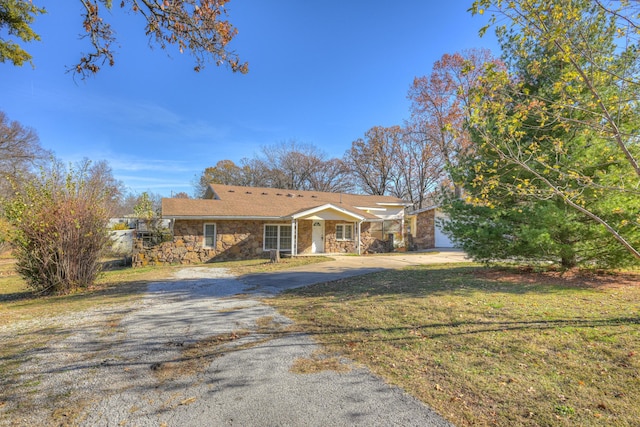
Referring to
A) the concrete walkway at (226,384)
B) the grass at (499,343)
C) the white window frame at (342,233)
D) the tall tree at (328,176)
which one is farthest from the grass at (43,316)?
the tall tree at (328,176)

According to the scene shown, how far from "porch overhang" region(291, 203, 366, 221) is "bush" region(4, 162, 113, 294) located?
9540 mm

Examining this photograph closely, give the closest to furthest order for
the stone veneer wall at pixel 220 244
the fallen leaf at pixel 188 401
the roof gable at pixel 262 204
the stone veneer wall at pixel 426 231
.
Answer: the fallen leaf at pixel 188 401 → the stone veneer wall at pixel 220 244 → the roof gable at pixel 262 204 → the stone veneer wall at pixel 426 231

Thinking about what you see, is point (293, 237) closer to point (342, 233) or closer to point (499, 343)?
point (342, 233)

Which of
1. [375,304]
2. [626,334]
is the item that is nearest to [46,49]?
[375,304]

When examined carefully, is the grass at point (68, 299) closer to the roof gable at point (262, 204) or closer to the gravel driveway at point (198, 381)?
the gravel driveway at point (198, 381)

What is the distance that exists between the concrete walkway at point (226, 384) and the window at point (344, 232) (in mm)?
14207

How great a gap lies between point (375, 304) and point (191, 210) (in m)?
12.5

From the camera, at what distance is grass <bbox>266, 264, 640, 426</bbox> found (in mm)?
2711

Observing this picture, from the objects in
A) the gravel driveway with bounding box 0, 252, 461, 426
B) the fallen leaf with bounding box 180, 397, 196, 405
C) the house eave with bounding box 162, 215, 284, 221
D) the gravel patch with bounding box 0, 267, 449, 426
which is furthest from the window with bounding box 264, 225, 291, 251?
the fallen leaf with bounding box 180, 397, 196, 405

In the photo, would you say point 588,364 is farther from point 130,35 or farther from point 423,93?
point 423,93

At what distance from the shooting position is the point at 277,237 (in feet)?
59.1

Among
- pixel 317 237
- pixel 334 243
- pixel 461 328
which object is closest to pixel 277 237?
pixel 317 237

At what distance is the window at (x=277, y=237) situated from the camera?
58.4 ft

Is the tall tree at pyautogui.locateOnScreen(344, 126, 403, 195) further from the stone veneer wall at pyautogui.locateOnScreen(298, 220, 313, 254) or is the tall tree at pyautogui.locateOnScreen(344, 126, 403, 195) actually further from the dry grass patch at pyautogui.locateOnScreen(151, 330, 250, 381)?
the dry grass patch at pyautogui.locateOnScreen(151, 330, 250, 381)
